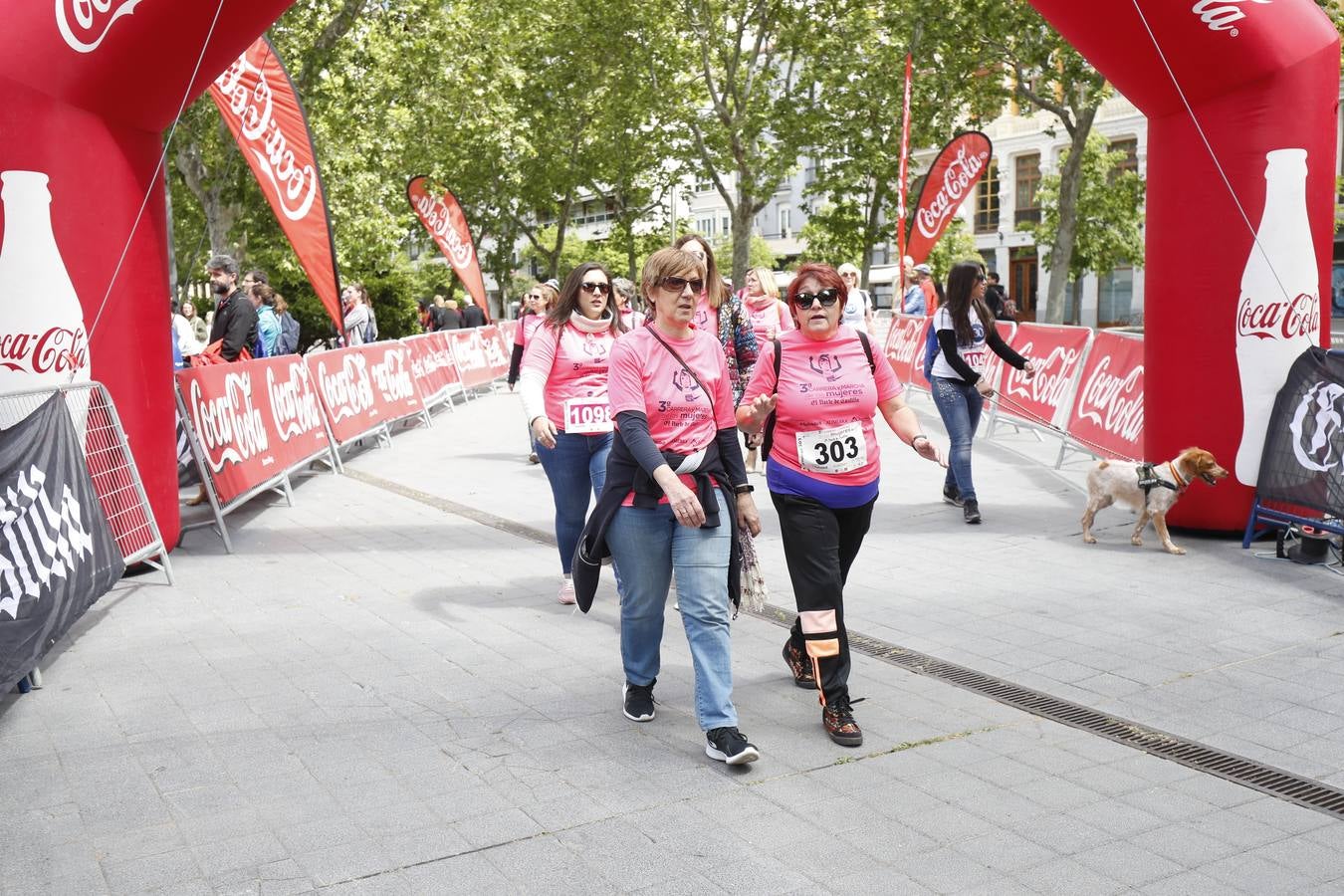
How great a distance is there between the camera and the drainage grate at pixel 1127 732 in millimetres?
4309

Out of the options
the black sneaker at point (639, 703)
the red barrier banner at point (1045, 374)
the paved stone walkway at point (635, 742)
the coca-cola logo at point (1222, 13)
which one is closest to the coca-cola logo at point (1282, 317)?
the paved stone walkway at point (635, 742)

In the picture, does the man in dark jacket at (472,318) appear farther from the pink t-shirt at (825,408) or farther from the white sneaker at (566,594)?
the pink t-shirt at (825,408)

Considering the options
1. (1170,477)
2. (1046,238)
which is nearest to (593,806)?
(1170,477)

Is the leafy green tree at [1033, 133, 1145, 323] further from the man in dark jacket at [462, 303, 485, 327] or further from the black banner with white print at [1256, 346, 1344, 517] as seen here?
the black banner with white print at [1256, 346, 1344, 517]

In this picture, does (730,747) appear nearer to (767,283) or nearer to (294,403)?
(767,283)

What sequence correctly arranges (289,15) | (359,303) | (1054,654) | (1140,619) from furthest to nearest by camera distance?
(289,15) < (359,303) < (1140,619) < (1054,654)

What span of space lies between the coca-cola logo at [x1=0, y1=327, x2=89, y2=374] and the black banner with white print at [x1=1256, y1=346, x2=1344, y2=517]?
696cm

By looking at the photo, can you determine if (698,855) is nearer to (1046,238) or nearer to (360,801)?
(360,801)

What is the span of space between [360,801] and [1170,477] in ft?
18.3

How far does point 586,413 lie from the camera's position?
6770mm

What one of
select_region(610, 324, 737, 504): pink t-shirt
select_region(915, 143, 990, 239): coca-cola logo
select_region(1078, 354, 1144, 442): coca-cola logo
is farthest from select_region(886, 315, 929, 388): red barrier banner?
select_region(610, 324, 737, 504): pink t-shirt

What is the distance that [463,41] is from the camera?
2664 cm

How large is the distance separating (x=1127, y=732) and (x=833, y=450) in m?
1.50

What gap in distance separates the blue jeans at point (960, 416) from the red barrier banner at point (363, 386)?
19.3 feet
